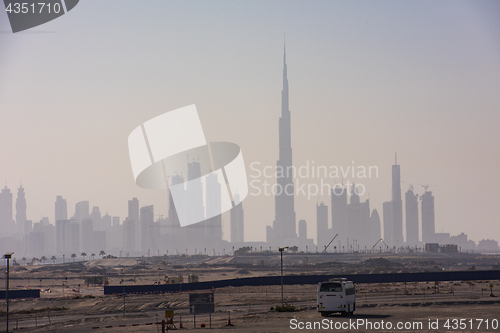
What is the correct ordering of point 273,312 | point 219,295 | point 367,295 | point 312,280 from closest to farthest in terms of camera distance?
point 273,312
point 367,295
point 219,295
point 312,280

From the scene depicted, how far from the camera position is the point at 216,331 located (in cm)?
4266

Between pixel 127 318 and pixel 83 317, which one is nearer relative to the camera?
pixel 127 318

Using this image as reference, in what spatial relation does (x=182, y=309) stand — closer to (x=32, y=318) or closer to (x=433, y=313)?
(x=32, y=318)

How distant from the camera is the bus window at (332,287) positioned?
155 ft

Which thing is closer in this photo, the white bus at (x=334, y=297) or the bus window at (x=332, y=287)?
the bus window at (x=332, y=287)

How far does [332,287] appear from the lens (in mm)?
47625

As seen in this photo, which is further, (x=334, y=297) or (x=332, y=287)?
(x=334, y=297)

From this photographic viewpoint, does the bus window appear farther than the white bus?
No

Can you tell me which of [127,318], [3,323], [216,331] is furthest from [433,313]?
[3,323]

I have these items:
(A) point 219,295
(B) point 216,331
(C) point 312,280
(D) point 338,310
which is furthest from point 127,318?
(C) point 312,280

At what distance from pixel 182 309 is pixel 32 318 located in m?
16.8

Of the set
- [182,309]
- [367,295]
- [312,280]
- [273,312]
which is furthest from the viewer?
[312,280]

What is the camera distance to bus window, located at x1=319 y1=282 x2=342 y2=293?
155ft

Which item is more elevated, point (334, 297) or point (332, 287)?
point (332, 287)
